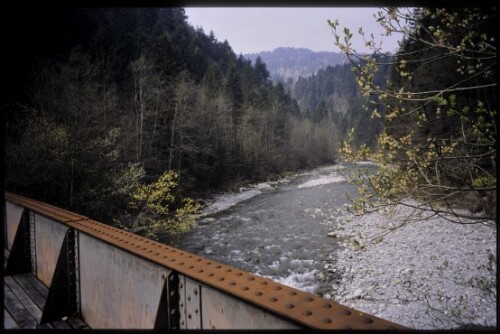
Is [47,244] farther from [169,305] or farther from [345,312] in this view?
[345,312]

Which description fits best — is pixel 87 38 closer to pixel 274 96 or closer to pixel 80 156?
pixel 80 156

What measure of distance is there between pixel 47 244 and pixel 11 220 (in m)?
1.82

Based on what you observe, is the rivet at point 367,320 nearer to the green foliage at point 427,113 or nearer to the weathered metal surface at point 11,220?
the green foliage at point 427,113

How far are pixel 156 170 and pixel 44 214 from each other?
74.9 ft

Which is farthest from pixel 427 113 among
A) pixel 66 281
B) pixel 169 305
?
pixel 66 281

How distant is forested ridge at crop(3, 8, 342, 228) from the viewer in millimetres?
13258

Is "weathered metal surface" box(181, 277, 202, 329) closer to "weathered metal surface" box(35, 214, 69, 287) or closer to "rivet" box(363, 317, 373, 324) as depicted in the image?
"rivet" box(363, 317, 373, 324)

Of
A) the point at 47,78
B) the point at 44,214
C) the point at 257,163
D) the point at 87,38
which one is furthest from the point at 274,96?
the point at 44,214

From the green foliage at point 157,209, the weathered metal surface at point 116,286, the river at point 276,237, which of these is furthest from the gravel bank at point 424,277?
the green foliage at point 157,209

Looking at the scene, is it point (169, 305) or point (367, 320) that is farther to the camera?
point (169, 305)

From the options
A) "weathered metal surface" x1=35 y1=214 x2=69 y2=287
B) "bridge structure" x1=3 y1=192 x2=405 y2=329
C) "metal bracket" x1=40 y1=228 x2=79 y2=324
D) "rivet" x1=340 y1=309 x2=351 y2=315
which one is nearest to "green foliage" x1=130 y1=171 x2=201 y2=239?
"weathered metal surface" x1=35 y1=214 x2=69 y2=287

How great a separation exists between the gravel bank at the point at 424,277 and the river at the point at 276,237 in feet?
3.24

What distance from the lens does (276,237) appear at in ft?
57.2

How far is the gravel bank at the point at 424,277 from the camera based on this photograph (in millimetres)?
8633
